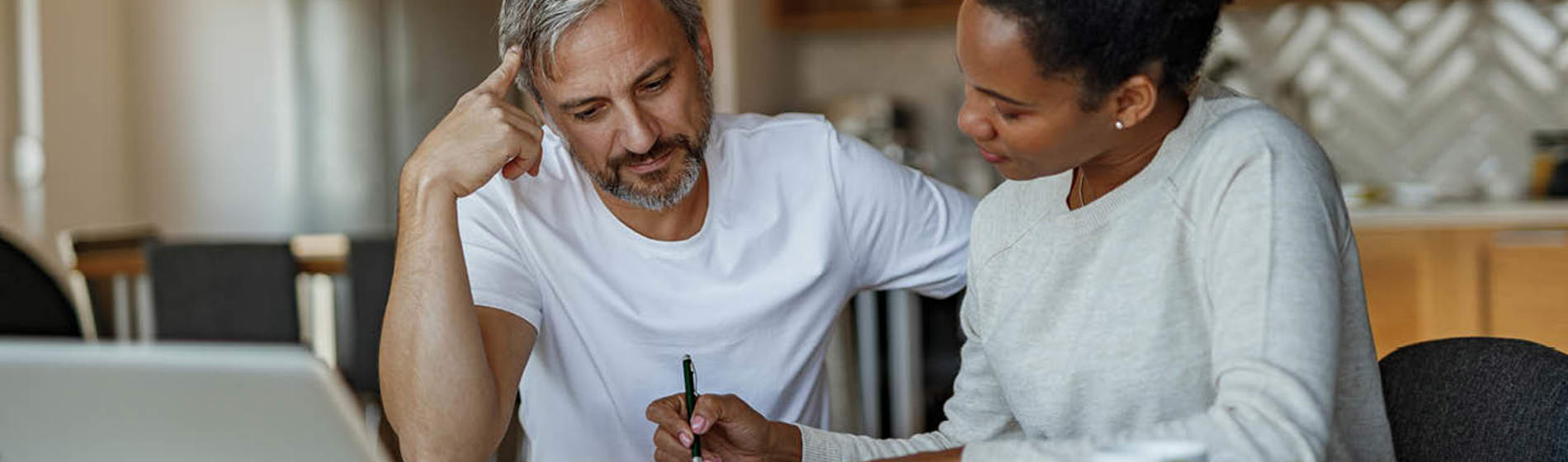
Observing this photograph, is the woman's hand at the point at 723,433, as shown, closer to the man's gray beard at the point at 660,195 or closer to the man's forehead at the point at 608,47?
the man's gray beard at the point at 660,195

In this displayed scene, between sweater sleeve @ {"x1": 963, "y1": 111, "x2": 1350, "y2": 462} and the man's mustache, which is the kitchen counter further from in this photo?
sweater sleeve @ {"x1": 963, "y1": 111, "x2": 1350, "y2": 462}

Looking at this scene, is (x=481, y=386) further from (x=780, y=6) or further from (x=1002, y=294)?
(x=780, y=6)

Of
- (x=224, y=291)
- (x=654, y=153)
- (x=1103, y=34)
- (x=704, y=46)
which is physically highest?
(x=1103, y=34)

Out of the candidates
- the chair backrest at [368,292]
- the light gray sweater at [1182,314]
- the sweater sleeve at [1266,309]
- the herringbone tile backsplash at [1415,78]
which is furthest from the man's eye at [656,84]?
the herringbone tile backsplash at [1415,78]

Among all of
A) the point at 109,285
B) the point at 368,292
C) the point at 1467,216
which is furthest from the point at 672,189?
the point at 109,285

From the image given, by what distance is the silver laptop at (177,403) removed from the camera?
0.87 metres

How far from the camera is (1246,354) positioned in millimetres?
1099

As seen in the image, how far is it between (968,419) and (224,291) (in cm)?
288

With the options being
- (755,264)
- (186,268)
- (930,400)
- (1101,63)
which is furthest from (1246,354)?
(186,268)

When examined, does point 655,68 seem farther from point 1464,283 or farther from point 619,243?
point 1464,283

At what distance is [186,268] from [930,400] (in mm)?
2006

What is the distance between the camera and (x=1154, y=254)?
128 cm

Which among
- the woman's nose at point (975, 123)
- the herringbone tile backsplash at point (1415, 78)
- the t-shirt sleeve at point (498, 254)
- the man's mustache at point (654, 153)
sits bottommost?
the herringbone tile backsplash at point (1415, 78)

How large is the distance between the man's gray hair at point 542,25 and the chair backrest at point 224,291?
2.36 meters
